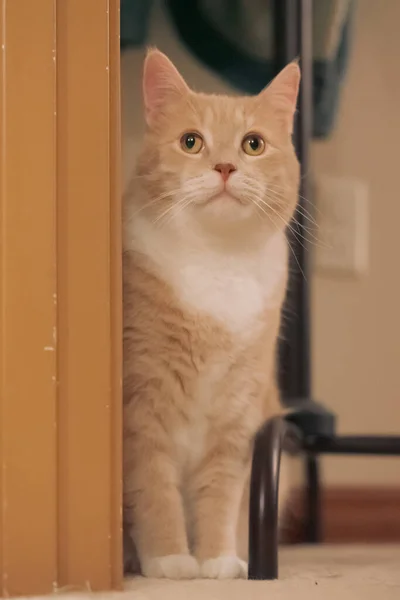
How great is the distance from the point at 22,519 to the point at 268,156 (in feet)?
1.75

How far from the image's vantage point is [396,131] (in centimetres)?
149

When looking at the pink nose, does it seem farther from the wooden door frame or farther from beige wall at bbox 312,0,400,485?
beige wall at bbox 312,0,400,485

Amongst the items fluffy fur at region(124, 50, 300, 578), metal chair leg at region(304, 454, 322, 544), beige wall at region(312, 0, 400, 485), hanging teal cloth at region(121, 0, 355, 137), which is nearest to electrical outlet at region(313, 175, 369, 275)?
beige wall at region(312, 0, 400, 485)

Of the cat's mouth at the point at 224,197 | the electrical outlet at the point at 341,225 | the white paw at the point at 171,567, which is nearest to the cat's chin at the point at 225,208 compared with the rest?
the cat's mouth at the point at 224,197

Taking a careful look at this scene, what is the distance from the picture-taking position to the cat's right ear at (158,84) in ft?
3.03

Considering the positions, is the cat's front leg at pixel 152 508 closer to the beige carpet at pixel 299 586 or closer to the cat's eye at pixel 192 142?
the beige carpet at pixel 299 586

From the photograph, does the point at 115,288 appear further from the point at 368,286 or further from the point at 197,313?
the point at 368,286

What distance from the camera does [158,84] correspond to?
937 mm

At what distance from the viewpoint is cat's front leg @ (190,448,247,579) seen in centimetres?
88

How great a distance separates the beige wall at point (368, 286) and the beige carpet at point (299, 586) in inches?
18.5

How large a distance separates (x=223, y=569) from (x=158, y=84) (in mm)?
605

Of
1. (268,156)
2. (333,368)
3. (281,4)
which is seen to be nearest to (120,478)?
(268,156)

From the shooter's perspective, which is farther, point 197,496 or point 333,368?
point 333,368

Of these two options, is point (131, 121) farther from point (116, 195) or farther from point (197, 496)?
point (197, 496)
